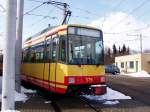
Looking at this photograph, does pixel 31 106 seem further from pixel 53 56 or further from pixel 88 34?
pixel 88 34

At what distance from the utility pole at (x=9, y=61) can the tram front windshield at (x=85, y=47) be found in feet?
12.6

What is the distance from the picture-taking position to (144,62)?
74562mm

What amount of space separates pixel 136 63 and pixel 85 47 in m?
62.1

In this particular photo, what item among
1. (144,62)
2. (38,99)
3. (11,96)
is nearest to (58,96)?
(38,99)

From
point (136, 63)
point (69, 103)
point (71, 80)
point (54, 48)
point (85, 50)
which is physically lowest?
point (69, 103)

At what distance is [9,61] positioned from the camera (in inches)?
499

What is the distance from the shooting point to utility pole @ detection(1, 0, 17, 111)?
41.1 feet

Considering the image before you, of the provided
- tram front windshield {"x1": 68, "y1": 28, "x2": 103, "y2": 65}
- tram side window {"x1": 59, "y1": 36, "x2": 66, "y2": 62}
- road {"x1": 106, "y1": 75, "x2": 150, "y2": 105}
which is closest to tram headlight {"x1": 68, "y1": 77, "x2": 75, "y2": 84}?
tram front windshield {"x1": 68, "y1": 28, "x2": 103, "y2": 65}

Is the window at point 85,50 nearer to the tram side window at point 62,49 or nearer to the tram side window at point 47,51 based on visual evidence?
the tram side window at point 62,49

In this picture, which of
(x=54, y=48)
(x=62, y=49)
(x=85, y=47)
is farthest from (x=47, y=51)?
(x=85, y=47)

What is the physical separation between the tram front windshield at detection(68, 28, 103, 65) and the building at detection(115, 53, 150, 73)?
5767 centimetres

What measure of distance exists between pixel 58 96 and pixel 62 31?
156 inches

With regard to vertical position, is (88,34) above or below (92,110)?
above

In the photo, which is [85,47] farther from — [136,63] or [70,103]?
[136,63]
